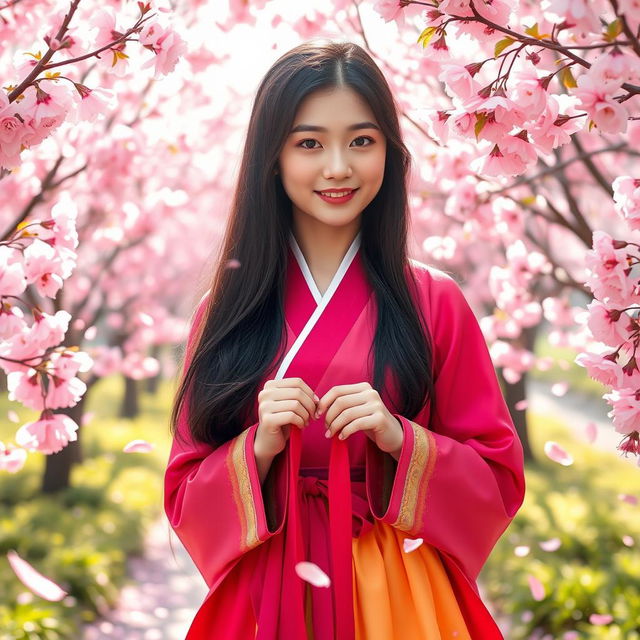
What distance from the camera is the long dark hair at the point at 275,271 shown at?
6.47 ft

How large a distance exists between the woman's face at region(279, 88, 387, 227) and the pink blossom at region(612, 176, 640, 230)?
521 mm

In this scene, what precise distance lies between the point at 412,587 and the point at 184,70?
12.7 feet

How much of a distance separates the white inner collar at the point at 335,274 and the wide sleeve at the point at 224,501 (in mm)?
346

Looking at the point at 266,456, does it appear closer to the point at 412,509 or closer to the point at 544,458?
the point at 412,509

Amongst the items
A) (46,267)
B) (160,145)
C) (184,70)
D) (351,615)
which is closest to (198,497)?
(351,615)

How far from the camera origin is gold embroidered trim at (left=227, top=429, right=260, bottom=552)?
72.0 inches

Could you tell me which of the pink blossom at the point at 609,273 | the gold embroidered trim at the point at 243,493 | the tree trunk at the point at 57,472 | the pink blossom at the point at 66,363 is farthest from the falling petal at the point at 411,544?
the tree trunk at the point at 57,472

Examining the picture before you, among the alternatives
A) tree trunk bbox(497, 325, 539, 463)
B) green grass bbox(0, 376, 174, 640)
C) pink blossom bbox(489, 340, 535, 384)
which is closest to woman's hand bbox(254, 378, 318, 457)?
green grass bbox(0, 376, 174, 640)

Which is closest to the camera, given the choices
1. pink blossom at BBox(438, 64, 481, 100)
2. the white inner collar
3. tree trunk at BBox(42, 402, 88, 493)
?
pink blossom at BBox(438, 64, 481, 100)

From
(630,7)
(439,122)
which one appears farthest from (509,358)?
(630,7)

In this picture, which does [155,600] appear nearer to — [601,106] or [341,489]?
[341,489]

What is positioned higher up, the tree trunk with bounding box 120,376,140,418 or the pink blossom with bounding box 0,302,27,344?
the tree trunk with bounding box 120,376,140,418

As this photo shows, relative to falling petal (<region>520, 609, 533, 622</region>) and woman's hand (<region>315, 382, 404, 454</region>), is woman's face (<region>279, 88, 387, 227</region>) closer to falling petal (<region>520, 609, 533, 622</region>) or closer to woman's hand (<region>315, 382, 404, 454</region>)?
woman's hand (<region>315, 382, 404, 454</region>)

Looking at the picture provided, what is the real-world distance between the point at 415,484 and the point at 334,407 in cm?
27
